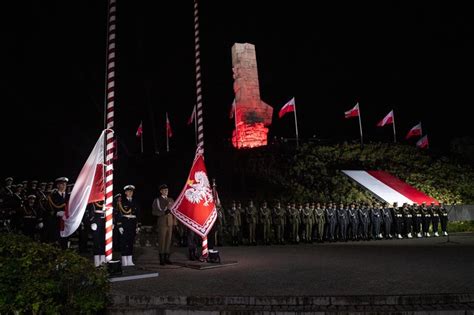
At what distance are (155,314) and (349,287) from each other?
3.20 m

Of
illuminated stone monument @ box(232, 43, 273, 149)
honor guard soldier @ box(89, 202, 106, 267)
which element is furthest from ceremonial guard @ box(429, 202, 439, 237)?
illuminated stone monument @ box(232, 43, 273, 149)

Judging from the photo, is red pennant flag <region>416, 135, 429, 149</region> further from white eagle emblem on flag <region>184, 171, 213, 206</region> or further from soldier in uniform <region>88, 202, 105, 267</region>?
soldier in uniform <region>88, 202, 105, 267</region>

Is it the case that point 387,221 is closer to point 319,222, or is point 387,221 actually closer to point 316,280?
point 319,222

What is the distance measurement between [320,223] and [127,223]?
1226 centimetres

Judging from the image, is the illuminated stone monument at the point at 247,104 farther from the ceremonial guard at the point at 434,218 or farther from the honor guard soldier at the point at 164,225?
the honor guard soldier at the point at 164,225

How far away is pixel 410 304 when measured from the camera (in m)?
6.70

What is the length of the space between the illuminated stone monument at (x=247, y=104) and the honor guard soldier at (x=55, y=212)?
31049 millimetres

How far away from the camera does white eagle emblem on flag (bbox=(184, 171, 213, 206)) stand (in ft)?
37.8

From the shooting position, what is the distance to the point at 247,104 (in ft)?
143

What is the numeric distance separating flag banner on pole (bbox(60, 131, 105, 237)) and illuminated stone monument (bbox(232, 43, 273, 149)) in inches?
1327

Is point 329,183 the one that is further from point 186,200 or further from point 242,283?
point 242,283

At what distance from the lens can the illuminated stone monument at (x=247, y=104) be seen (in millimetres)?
43281

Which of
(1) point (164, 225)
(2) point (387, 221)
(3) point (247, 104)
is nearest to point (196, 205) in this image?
(1) point (164, 225)

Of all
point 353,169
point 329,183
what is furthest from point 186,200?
point 353,169
